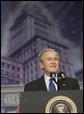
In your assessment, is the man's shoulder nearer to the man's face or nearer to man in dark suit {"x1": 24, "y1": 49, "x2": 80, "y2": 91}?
man in dark suit {"x1": 24, "y1": 49, "x2": 80, "y2": 91}

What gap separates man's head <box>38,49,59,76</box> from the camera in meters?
1.61

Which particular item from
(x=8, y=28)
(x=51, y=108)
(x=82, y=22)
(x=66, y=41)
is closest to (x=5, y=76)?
(x=8, y=28)

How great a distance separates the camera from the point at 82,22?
18.1 feet

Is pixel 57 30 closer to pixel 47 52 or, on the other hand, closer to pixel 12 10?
pixel 12 10

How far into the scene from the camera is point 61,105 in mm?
1083

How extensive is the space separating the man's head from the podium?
496 mm

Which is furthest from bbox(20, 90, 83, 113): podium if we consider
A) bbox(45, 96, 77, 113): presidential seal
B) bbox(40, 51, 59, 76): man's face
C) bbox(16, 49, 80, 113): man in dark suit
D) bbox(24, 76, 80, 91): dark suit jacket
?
bbox(40, 51, 59, 76): man's face

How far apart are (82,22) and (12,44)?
191 cm

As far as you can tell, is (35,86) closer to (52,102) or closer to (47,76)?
(47,76)

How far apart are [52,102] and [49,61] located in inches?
23.9

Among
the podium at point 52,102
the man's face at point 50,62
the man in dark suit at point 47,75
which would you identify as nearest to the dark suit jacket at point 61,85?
the man in dark suit at point 47,75

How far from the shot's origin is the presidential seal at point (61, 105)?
1057mm

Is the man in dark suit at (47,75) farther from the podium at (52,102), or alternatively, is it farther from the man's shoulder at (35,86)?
the podium at (52,102)

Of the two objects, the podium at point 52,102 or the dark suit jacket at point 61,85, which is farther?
the dark suit jacket at point 61,85
